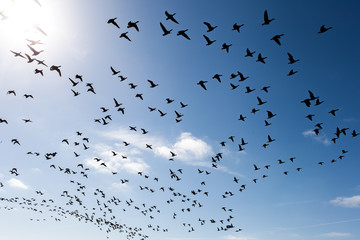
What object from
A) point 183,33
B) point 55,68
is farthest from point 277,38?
point 55,68

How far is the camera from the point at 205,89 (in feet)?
88.3

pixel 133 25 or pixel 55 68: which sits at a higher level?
pixel 133 25

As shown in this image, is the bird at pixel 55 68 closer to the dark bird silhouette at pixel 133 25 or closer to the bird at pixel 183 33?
the dark bird silhouette at pixel 133 25

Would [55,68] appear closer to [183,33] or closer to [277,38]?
[183,33]

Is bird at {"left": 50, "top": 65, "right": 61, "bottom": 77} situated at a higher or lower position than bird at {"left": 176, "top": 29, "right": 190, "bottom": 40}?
lower

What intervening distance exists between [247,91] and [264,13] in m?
8.58

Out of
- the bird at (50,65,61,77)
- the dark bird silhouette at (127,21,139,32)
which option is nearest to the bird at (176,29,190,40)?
the dark bird silhouette at (127,21,139,32)

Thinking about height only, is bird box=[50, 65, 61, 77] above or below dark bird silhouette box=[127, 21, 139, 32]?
below

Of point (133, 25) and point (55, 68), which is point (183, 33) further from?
point (55, 68)

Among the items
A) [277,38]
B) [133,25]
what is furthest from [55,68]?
[277,38]

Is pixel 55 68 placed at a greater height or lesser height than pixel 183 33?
lesser

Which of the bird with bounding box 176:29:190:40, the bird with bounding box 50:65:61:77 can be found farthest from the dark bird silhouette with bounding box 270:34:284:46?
the bird with bounding box 50:65:61:77

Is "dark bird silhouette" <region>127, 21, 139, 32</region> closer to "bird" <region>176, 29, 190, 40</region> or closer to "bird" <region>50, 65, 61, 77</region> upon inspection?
"bird" <region>176, 29, 190, 40</region>

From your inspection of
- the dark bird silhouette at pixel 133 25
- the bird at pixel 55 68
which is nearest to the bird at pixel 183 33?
the dark bird silhouette at pixel 133 25
